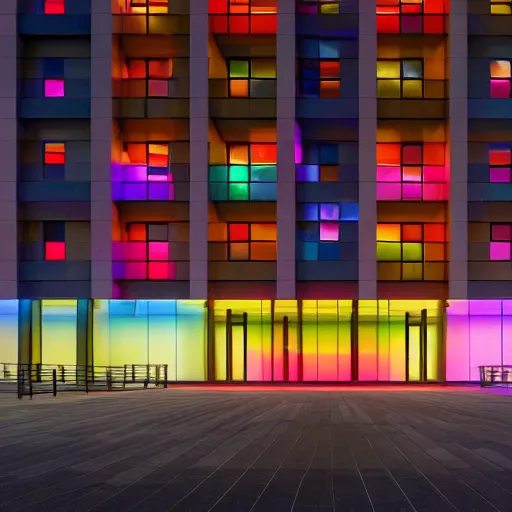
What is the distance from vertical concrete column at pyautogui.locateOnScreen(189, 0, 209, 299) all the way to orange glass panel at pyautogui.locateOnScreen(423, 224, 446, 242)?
994 centimetres

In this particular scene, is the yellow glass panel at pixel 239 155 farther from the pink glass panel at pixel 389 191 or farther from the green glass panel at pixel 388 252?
the green glass panel at pixel 388 252

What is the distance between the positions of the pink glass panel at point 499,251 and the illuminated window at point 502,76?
6.67 m

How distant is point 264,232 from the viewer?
3600cm

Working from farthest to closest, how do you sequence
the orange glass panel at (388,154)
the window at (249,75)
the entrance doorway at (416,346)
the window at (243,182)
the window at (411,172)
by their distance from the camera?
the orange glass panel at (388,154) < the window at (249,75) < the entrance doorway at (416,346) < the window at (411,172) < the window at (243,182)

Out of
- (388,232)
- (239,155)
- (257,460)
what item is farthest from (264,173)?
(257,460)

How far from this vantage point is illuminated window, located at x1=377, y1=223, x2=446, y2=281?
3522 centimetres

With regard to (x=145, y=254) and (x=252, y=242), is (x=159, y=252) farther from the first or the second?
(x=252, y=242)

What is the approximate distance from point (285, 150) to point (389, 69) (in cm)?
664

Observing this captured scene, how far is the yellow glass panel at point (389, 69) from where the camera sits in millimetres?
36531

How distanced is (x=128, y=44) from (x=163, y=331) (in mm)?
12907

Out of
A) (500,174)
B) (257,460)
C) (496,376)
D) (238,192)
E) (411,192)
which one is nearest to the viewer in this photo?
(257,460)

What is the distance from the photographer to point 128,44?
35469 millimetres

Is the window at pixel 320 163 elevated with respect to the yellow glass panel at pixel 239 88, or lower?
lower

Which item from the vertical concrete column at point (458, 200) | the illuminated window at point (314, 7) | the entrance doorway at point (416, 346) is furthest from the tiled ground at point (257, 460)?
the illuminated window at point (314, 7)
